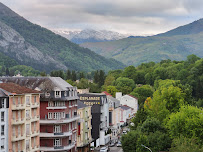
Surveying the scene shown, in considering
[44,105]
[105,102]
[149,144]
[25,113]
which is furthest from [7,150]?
[105,102]

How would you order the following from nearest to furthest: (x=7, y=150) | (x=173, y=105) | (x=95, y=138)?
(x=7, y=150) → (x=95, y=138) → (x=173, y=105)

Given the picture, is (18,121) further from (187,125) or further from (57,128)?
(187,125)

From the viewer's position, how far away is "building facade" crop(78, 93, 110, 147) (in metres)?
132

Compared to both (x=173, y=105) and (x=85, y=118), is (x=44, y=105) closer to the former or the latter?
(x=85, y=118)

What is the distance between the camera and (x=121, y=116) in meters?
179

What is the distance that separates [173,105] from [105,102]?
20057 millimetres

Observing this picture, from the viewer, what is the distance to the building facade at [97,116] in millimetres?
132000

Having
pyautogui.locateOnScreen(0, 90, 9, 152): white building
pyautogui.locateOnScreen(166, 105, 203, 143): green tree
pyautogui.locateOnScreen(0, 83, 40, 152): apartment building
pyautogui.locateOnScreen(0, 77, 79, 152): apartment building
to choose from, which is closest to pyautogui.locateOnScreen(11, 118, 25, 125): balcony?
pyautogui.locateOnScreen(0, 83, 40, 152): apartment building

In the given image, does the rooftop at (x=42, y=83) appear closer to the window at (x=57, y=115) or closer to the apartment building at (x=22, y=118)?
the window at (x=57, y=115)

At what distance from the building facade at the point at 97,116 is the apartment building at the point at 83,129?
1083 cm

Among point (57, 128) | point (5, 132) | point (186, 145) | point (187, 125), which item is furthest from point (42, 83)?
point (187, 125)

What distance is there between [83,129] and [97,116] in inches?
864

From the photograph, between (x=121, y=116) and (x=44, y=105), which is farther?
(x=121, y=116)

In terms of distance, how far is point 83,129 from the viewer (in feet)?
376
